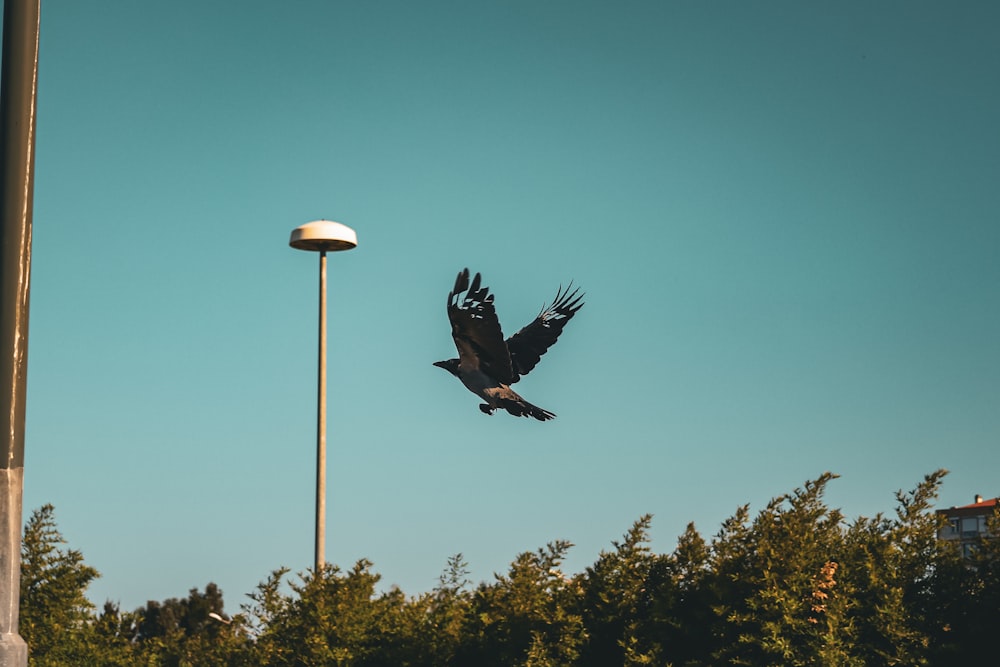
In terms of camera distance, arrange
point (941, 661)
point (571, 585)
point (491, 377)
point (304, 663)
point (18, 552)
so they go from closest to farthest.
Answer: point (18, 552) → point (941, 661) → point (491, 377) → point (571, 585) → point (304, 663)

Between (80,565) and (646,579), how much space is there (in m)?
7.42

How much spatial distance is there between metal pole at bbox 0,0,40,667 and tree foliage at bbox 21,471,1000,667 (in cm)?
737

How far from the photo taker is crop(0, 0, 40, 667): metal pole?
500cm

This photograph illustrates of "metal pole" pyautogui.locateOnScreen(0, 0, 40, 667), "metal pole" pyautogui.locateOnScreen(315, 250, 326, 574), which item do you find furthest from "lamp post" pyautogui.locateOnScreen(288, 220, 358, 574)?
"metal pole" pyautogui.locateOnScreen(0, 0, 40, 667)

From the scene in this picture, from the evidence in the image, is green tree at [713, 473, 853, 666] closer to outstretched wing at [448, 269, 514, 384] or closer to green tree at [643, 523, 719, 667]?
green tree at [643, 523, 719, 667]

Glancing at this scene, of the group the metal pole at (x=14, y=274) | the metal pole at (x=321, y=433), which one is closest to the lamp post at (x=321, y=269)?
the metal pole at (x=321, y=433)

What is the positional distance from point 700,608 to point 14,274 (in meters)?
8.07

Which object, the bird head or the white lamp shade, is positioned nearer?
the bird head

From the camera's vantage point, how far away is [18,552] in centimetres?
509

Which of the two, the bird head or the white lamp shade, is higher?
the white lamp shade

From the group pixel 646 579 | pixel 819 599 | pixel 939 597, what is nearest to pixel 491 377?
pixel 646 579

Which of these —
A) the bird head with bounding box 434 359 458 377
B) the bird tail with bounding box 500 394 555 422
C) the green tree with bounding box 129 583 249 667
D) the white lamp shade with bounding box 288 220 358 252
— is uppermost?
the white lamp shade with bounding box 288 220 358 252

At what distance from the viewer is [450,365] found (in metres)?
11.8

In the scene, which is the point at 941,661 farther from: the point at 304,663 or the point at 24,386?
the point at 24,386
